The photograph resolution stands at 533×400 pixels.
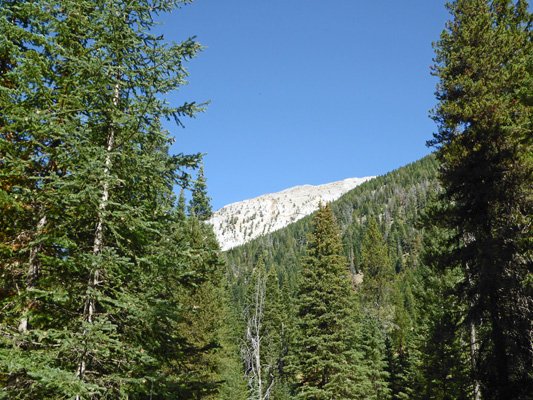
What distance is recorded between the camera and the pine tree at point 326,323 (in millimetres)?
20016

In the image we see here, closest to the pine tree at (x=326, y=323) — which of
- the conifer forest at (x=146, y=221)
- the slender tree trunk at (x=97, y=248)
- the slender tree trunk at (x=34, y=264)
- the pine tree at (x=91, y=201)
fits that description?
the conifer forest at (x=146, y=221)

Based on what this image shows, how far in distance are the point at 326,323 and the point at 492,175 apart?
13.9 m

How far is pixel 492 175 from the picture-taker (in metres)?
11.5

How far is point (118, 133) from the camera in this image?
668 cm

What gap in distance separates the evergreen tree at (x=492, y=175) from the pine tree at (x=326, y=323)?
30.8ft

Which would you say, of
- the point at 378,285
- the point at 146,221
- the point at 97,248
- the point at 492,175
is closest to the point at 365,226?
the point at 378,285

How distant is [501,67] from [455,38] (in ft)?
7.87

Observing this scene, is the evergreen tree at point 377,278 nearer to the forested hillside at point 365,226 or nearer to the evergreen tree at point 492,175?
the evergreen tree at point 492,175

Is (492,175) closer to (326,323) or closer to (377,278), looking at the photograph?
(326,323)

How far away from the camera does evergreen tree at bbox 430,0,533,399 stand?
10219 millimetres

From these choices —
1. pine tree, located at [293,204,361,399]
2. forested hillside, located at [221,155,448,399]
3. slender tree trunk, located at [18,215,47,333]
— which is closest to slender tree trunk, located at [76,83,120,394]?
slender tree trunk, located at [18,215,47,333]

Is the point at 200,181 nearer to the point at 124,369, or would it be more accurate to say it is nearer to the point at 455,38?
the point at 124,369

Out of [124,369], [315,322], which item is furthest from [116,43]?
[315,322]

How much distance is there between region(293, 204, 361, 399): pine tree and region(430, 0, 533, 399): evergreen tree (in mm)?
9374
